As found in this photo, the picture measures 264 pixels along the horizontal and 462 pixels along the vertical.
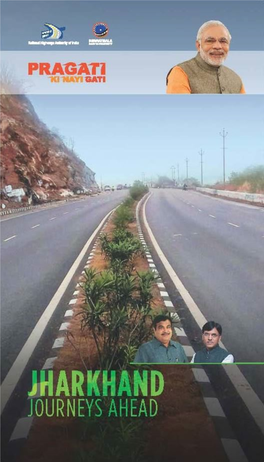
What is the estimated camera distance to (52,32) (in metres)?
3.54

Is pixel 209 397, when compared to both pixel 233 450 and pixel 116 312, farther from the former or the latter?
pixel 116 312

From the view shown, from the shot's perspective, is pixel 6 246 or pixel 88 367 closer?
pixel 88 367

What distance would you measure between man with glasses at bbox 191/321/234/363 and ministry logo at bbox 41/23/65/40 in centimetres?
213

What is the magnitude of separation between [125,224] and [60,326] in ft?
3.10

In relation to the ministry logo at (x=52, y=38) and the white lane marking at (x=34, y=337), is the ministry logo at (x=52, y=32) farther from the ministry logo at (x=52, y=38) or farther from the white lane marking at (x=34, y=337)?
the white lane marking at (x=34, y=337)

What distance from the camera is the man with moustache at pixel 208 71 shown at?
358cm

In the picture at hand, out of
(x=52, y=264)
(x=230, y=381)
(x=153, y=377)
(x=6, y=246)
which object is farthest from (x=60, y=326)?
(x=230, y=381)

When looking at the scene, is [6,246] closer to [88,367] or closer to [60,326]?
[60,326]

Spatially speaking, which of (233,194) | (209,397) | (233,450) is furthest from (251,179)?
(233,450)

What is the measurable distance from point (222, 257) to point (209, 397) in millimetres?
1082

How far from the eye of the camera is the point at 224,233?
15.1 ft

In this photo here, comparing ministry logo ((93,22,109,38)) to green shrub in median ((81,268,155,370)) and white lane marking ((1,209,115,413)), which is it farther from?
green shrub in median ((81,268,155,370))

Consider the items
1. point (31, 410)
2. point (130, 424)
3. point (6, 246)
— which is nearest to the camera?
point (130, 424)

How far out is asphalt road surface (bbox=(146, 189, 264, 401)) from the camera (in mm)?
3801
